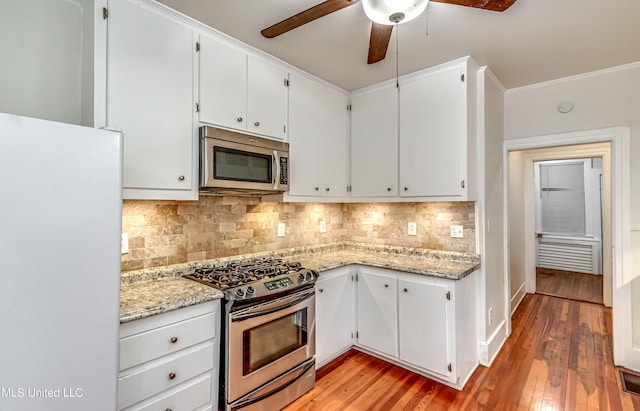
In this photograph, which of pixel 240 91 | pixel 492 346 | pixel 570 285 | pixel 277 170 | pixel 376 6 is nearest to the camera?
pixel 376 6

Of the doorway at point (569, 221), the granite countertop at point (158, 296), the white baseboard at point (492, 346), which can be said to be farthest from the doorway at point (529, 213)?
the granite countertop at point (158, 296)

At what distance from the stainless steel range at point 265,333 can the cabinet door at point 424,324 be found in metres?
0.76

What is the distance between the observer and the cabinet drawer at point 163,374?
4.66 feet

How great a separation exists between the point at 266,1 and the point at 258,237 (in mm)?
1714

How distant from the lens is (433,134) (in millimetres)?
2625

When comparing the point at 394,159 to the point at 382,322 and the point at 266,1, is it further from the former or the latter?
the point at 266,1

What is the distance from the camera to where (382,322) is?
2.62 meters

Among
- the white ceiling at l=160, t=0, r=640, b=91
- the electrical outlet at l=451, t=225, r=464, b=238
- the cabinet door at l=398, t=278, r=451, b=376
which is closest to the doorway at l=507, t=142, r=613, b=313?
the electrical outlet at l=451, t=225, r=464, b=238

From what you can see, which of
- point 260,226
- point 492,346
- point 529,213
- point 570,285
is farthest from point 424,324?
point 570,285

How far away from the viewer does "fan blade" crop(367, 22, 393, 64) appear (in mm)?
1641

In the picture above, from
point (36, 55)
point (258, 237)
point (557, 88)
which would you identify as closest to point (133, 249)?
point (258, 237)

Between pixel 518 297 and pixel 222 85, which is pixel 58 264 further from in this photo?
pixel 518 297

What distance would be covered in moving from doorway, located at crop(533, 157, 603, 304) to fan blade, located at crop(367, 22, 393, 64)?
494cm

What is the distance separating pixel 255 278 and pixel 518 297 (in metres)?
3.90
